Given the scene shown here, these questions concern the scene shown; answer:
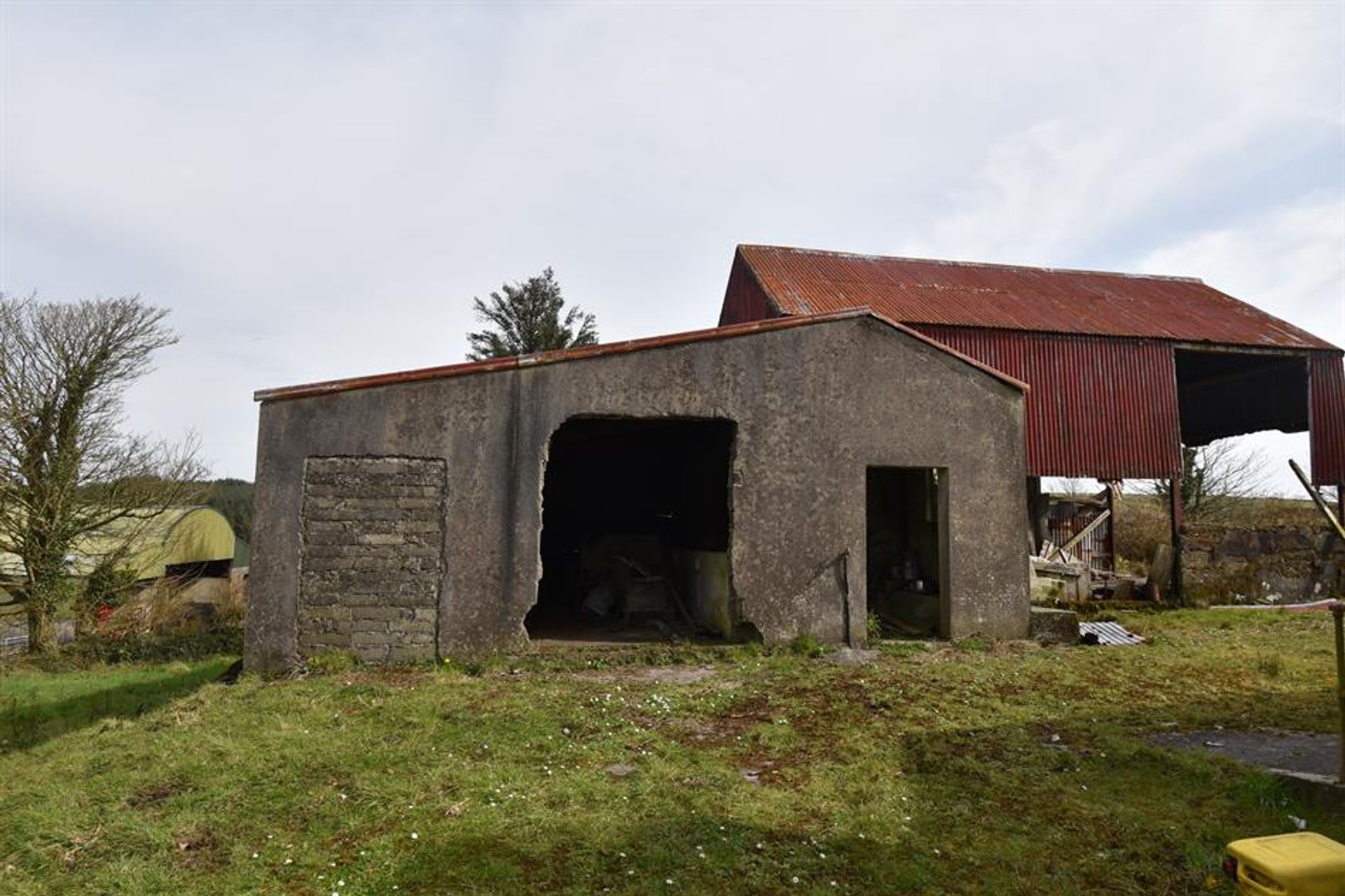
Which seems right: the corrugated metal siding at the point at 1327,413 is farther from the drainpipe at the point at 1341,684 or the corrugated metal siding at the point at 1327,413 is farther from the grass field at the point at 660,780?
the drainpipe at the point at 1341,684

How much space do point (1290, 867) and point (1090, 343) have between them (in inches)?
578

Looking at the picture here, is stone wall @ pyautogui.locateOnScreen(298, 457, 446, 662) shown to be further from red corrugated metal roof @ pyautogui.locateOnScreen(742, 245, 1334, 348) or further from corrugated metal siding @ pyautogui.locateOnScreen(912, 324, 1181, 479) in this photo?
corrugated metal siding @ pyautogui.locateOnScreen(912, 324, 1181, 479)

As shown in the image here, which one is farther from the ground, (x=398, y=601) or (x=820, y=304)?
(x=820, y=304)

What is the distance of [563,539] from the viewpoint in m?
16.3

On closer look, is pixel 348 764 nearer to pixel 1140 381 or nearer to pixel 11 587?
pixel 11 587

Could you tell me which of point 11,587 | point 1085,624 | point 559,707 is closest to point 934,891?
point 559,707

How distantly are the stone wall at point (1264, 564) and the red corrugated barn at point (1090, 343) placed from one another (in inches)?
67.6

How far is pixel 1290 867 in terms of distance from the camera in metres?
3.09

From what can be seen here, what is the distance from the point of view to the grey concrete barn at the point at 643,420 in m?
9.08

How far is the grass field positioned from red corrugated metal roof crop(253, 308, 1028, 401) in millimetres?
3234

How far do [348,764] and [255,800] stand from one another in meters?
0.73

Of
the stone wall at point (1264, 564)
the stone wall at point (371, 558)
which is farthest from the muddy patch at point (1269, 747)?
the stone wall at point (1264, 564)

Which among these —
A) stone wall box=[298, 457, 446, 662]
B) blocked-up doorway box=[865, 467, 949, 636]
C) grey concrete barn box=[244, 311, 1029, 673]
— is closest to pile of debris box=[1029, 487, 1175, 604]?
blocked-up doorway box=[865, 467, 949, 636]

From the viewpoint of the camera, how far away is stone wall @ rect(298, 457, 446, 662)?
903cm
